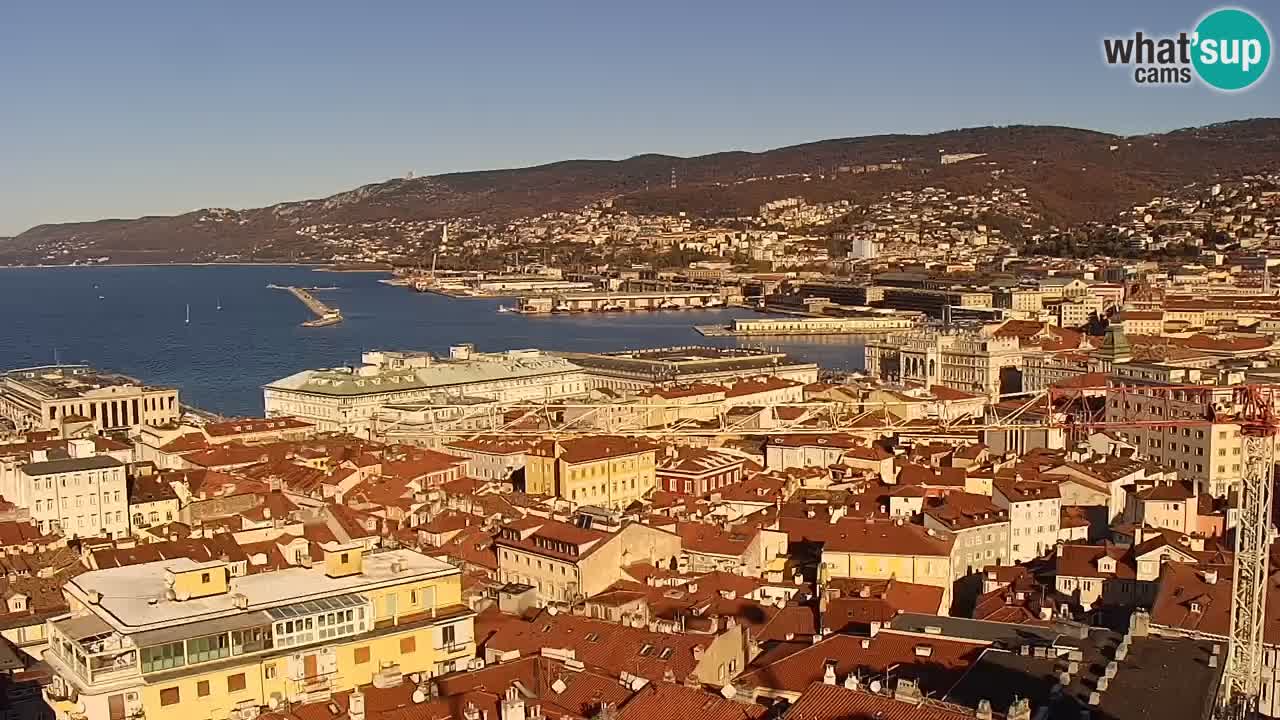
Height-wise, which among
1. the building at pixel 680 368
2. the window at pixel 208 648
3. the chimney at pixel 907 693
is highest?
the window at pixel 208 648

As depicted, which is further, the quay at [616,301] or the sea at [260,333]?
the quay at [616,301]

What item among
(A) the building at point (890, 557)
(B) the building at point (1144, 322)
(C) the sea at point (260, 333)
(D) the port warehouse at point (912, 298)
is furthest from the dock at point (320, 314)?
(A) the building at point (890, 557)

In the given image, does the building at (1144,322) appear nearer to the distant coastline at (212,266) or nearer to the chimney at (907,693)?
the chimney at (907,693)

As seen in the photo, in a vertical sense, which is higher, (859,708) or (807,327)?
(859,708)

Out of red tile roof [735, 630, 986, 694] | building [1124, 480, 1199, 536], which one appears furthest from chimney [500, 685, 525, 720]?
building [1124, 480, 1199, 536]

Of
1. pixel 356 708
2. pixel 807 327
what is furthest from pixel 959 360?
pixel 356 708

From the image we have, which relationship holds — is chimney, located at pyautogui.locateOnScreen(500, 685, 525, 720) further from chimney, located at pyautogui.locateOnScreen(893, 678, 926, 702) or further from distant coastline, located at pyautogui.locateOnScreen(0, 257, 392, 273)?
distant coastline, located at pyautogui.locateOnScreen(0, 257, 392, 273)

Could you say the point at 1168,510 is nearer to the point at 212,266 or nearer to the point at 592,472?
the point at 592,472
